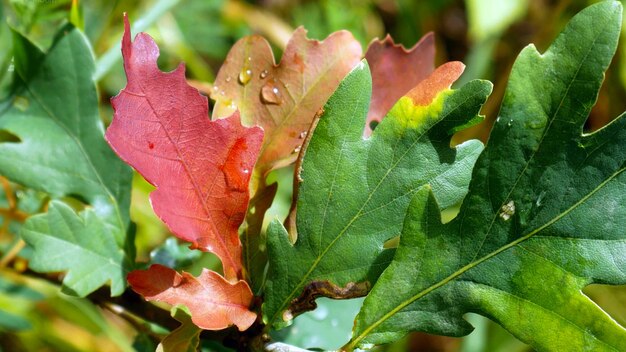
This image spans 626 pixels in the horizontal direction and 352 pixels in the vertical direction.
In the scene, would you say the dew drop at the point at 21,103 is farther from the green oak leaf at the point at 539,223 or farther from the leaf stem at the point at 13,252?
the green oak leaf at the point at 539,223

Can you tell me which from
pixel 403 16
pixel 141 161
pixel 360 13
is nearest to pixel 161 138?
pixel 141 161

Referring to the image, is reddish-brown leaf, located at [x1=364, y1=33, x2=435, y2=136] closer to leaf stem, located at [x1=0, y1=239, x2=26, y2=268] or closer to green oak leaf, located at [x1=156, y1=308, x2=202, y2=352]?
green oak leaf, located at [x1=156, y1=308, x2=202, y2=352]

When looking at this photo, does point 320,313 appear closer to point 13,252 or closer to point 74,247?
point 74,247

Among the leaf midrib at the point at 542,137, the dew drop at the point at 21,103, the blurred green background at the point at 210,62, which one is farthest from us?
the blurred green background at the point at 210,62

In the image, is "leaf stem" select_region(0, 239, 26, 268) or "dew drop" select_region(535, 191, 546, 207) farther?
"leaf stem" select_region(0, 239, 26, 268)

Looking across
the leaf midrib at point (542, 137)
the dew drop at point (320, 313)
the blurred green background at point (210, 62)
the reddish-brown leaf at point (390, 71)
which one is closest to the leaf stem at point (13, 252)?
the blurred green background at point (210, 62)

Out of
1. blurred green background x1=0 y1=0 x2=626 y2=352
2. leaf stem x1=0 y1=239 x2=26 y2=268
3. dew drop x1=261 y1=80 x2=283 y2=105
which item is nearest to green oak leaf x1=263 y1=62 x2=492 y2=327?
dew drop x1=261 y1=80 x2=283 y2=105
